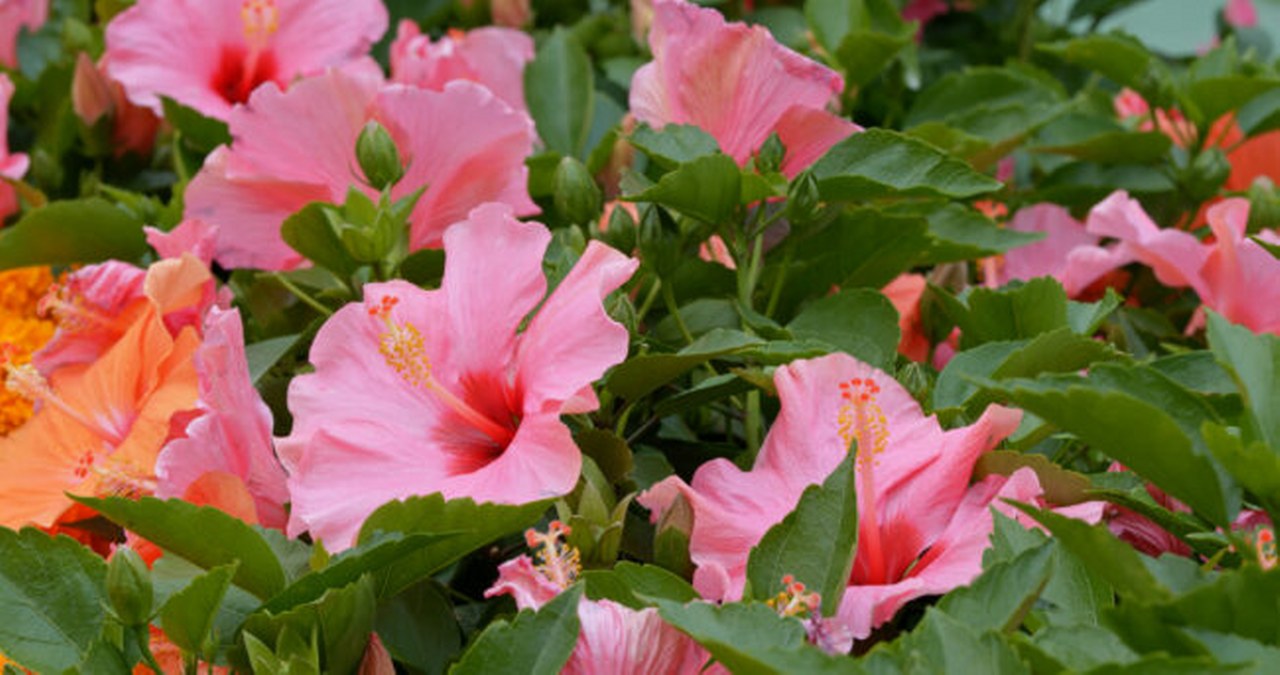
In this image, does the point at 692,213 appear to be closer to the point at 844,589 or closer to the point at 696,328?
the point at 696,328

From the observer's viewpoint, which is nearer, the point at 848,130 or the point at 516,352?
the point at 516,352

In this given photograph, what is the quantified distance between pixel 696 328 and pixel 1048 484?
0.81 feet

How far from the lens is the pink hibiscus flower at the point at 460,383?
76 cm

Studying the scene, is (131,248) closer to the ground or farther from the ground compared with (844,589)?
closer to the ground

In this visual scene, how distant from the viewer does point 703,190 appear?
883mm

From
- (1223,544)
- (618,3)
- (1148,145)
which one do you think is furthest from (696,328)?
(618,3)

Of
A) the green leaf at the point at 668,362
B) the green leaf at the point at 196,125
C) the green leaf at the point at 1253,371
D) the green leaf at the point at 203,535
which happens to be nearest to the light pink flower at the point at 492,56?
the green leaf at the point at 196,125

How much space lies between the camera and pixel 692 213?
90 centimetres

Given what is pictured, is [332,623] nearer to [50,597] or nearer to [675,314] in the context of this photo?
[50,597]

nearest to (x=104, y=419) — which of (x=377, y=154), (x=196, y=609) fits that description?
(x=377, y=154)

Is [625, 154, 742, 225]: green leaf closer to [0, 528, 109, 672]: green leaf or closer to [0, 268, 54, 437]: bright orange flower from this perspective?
[0, 528, 109, 672]: green leaf

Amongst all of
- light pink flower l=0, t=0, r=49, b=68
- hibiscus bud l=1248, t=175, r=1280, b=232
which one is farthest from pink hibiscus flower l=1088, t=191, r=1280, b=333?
light pink flower l=0, t=0, r=49, b=68

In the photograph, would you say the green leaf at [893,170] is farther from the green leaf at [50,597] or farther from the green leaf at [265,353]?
the green leaf at [50,597]

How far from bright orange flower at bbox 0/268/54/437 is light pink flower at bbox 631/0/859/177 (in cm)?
48
